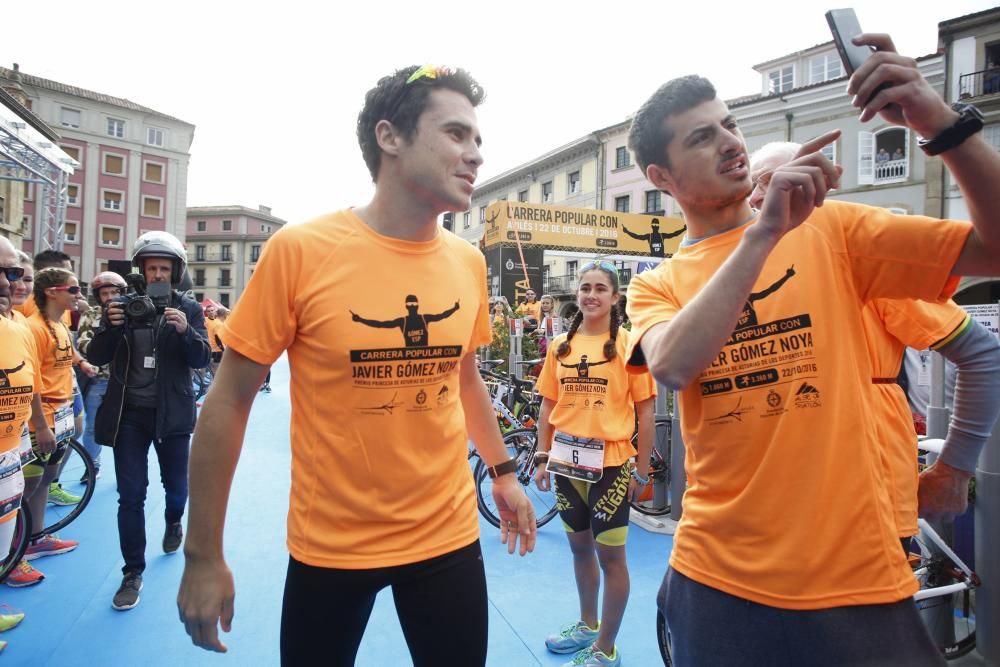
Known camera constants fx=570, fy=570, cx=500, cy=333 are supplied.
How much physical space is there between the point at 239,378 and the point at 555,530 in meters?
4.19

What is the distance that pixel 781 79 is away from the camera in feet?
92.0

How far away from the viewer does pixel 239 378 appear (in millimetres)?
1586

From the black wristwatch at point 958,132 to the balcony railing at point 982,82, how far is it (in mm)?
24486

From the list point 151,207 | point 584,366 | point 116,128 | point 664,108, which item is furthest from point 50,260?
point 116,128

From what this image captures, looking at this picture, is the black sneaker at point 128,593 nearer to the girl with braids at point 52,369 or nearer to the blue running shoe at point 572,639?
the girl with braids at point 52,369

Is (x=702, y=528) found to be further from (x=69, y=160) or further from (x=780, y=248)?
(x=69, y=160)

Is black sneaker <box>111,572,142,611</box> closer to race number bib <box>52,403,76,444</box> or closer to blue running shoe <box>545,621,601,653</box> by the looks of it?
race number bib <box>52,403,76,444</box>

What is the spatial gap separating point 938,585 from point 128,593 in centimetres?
466

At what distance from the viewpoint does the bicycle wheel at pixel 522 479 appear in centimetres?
525

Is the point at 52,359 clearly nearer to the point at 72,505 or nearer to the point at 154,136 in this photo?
the point at 72,505

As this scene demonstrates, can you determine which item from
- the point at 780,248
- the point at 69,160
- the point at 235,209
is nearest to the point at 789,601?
the point at 780,248

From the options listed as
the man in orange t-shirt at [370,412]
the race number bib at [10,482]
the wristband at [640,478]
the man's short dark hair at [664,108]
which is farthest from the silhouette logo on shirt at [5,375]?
the wristband at [640,478]

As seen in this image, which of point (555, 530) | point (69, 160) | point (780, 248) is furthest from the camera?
point (69, 160)

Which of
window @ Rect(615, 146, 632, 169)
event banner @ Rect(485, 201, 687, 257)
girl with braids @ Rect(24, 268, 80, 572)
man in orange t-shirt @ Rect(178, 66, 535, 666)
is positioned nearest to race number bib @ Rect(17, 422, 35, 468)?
girl with braids @ Rect(24, 268, 80, 572)
